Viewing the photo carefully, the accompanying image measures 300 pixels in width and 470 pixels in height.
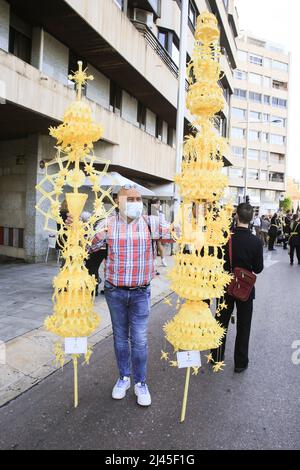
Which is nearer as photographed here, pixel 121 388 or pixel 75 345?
pixel 75 345

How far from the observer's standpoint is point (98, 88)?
13977 millimetres

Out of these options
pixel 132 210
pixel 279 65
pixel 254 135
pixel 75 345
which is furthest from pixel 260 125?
pixel 75 345

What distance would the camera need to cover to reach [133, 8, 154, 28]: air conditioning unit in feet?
52.1

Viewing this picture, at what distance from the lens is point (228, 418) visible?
334 cm

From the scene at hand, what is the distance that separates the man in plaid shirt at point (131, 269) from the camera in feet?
11.0

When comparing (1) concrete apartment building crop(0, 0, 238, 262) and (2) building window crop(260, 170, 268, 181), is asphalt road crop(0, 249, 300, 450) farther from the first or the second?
(2) building window crop(260, 170, 268, 181)

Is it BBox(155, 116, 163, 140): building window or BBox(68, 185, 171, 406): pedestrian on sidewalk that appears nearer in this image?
BBox(68, 185, 171, 406): pedestrian on sidewalk

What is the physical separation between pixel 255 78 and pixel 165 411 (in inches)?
2656

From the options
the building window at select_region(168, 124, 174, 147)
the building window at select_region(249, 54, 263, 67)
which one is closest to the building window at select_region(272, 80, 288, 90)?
the building window at select_region(249, 54, 263, 67)

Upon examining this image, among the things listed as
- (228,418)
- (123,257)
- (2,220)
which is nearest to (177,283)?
(123,257)

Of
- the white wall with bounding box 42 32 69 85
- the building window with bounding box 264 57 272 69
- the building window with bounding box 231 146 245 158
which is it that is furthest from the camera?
the building window with bounding box 264 57 272 69

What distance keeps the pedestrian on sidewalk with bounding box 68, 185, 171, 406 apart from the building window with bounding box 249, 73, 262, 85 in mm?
65925

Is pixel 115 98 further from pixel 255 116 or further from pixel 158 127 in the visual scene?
pixel 255 116

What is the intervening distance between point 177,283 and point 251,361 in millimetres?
1924
